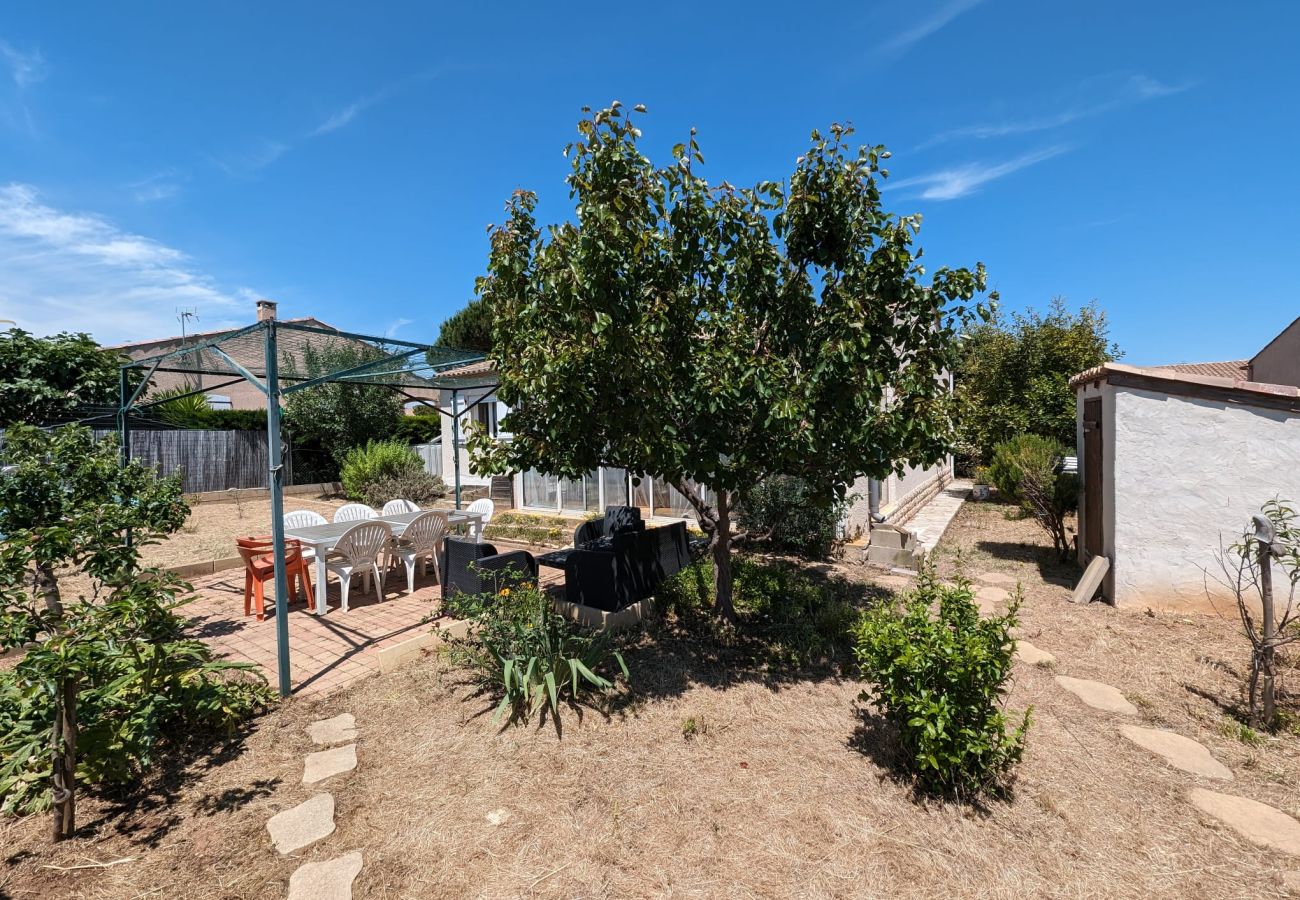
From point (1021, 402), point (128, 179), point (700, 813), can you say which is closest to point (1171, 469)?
point (700, 813)

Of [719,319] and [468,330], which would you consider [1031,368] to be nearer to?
[719,319]

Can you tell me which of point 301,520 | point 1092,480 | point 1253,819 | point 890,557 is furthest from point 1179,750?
point 301,520

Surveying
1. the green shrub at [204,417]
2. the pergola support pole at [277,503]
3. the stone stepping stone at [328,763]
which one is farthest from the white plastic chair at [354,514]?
the green shrub at [204,417]

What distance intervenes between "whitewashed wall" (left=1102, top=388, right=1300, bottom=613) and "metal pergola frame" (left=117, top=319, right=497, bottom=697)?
730cm

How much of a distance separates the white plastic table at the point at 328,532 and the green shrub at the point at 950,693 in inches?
220

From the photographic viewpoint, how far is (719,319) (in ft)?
12.6

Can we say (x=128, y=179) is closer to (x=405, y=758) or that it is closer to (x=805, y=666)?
(x=405, y=758)

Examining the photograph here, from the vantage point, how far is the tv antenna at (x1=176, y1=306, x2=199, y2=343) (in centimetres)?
1711

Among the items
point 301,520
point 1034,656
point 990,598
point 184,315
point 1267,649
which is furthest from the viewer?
point 184,315

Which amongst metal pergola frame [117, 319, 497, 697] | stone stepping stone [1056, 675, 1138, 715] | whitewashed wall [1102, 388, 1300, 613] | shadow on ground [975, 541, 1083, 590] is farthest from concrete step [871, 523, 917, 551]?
metal pergola frame [117, 319, 497, 697]

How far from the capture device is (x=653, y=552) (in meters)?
5.99

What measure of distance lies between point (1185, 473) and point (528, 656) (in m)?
6.95

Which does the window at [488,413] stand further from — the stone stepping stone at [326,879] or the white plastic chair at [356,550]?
the stone stepping stone at [326,879]

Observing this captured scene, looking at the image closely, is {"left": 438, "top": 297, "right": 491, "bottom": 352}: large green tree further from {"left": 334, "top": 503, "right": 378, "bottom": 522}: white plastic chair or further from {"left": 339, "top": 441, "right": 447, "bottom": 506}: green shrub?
{"left": 334, "top": 503, "right": 378, "bottom": 522}: white plastic chair
